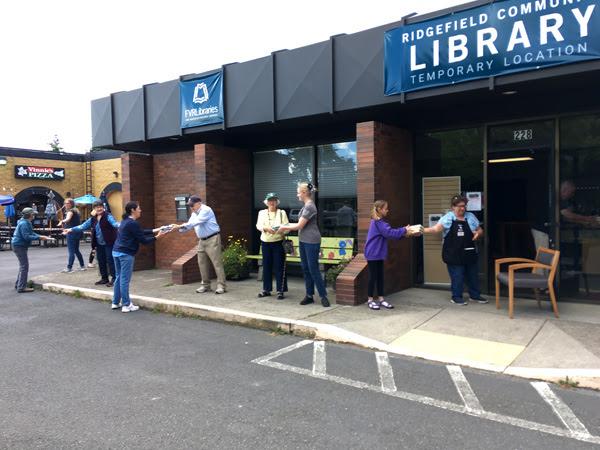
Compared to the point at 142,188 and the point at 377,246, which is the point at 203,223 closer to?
the point at 377,246

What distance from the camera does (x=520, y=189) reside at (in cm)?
786

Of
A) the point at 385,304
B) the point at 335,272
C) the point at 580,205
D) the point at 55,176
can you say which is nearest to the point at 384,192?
the point at 335,272

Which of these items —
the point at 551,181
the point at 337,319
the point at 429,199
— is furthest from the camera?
the point at 429,199

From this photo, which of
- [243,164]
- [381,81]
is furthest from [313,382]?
[243,164]

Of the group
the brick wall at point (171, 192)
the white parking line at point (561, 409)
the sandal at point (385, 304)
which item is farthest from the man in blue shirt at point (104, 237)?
the white parking line at point (561, 409)

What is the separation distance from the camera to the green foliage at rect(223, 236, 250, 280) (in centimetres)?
1002

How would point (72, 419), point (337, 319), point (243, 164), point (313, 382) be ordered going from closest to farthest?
point (72, 419)
point (313, 382)
point (337, 319)
point (243, 164)

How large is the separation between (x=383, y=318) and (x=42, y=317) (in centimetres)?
537

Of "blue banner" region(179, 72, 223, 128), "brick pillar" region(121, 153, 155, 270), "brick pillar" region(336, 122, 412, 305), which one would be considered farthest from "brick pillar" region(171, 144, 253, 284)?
"brick pillar" region(336, 122, 412, 305)

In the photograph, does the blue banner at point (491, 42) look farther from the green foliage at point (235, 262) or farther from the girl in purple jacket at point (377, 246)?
the green foliage at point (235, 262)

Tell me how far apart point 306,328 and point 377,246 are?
6.04ft

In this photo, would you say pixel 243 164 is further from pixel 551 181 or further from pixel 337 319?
pixel 551 181

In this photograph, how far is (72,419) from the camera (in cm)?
382

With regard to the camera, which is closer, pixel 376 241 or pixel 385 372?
pixel 385 372
